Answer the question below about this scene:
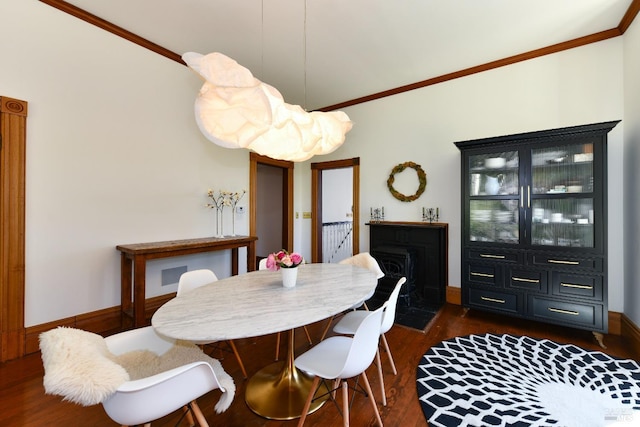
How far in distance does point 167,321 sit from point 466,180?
3234 mm

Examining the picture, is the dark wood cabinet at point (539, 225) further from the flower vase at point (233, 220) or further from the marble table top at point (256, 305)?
the flower vase at point (233, 220)

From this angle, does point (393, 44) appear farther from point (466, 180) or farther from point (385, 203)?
point (385, 203)

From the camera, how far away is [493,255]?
3.04 meters

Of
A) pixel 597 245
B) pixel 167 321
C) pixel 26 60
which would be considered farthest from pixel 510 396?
pixel 26 60

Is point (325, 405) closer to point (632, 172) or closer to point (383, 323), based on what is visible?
point (383, 323)

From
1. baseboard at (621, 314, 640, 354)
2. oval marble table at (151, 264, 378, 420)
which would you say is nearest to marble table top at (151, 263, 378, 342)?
oval marble table at (151, 264, 378, 420)

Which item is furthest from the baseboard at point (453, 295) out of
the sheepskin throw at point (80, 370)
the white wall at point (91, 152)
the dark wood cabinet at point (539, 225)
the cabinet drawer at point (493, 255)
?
the white wall at point (91, 152)

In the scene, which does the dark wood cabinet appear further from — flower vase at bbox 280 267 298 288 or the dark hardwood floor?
flower vase at bbox 280 267 298 288

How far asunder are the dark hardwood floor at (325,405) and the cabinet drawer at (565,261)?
2.33 feet

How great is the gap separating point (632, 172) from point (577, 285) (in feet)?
3.90

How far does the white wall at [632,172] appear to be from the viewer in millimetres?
2484

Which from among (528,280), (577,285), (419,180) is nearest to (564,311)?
(577,285)

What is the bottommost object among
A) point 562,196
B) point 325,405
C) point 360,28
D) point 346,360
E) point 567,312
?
point 325,405

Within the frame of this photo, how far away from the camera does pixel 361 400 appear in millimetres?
1828
